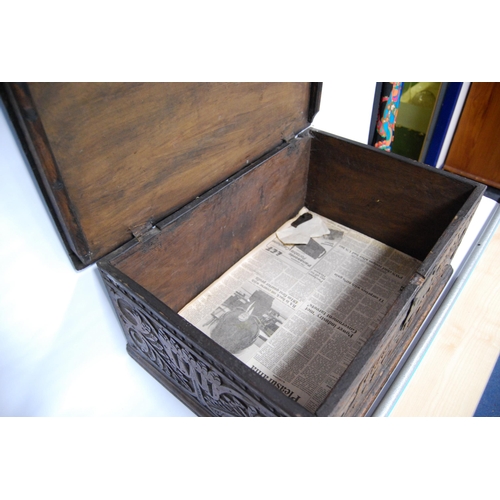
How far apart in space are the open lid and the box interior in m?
0.04

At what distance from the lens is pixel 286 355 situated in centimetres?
76

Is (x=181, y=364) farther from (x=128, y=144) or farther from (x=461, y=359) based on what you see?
(x=461, y=359)

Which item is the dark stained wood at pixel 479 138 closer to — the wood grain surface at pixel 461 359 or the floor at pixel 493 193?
the floor at pixel 493 193

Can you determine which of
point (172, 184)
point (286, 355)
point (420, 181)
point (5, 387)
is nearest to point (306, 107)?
point (420, 181)

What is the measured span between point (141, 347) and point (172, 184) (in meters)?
0.30

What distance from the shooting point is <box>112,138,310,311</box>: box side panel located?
0.71 m

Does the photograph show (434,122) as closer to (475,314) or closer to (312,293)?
(475,314)

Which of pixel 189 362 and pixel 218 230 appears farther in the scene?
pixel 218 230

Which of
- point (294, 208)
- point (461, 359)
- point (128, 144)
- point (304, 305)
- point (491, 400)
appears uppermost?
point (128, 144)

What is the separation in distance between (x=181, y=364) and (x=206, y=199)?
301 millimetres

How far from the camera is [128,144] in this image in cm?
58

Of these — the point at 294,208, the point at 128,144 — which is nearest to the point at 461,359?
the point at 294,208

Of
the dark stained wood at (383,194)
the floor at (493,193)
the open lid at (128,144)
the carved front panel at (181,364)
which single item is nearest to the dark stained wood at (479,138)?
the floor at (493,193)

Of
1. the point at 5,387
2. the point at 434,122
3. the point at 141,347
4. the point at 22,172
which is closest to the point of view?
the point at 22,172
